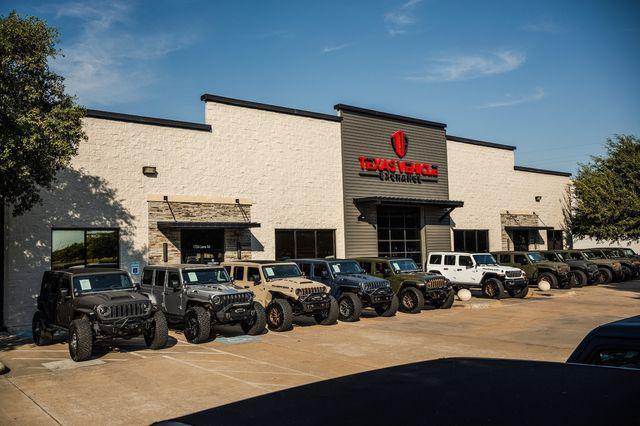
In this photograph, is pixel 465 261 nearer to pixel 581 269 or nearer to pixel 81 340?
pixel 581 269

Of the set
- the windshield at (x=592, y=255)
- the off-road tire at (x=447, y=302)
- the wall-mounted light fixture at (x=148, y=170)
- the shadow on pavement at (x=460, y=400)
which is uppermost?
the wall-mounted light fixture at (x=148, y=170)

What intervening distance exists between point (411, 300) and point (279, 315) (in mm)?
5740

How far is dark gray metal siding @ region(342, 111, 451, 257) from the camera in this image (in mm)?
25797

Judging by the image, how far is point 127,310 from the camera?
11867 mm

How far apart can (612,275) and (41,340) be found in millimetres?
27292

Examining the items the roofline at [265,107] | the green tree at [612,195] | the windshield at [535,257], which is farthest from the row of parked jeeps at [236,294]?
the green tree at [612,195]

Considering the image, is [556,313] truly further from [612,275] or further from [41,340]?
[41,340]

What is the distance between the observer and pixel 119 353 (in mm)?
12156

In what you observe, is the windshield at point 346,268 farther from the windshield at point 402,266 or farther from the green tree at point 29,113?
the green tree at point 29,113

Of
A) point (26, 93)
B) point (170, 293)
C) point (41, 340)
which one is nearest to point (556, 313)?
point (170, 293)

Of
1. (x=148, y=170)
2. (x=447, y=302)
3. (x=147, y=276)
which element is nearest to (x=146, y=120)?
(x=148, y=170)

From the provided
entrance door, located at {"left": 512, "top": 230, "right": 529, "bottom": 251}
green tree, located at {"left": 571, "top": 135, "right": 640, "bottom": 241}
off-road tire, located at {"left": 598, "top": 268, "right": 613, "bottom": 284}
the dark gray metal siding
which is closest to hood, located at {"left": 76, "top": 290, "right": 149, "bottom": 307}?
the dark gray metal siding

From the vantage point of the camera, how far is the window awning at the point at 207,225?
19156 mm

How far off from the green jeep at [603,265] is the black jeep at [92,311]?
74.3 feet
